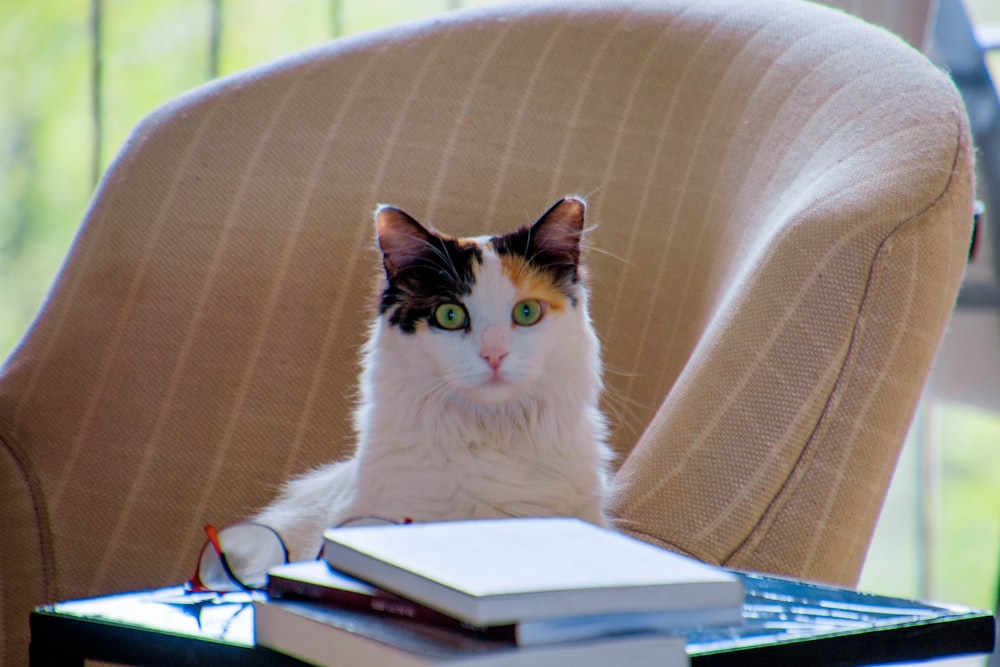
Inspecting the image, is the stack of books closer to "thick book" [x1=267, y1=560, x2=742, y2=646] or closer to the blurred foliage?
"thick book" [x1=267, y1=560, x2=742, y2=646]

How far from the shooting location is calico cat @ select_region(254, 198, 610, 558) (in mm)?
897

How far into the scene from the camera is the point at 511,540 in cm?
59

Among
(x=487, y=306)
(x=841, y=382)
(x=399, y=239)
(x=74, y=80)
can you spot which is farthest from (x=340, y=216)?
(x=74, y=80)

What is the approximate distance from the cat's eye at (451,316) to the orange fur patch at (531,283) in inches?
2.2

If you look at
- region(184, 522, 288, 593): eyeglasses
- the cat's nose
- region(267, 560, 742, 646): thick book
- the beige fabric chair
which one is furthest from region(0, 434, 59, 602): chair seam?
region(267, 560, 742, 646): thick book

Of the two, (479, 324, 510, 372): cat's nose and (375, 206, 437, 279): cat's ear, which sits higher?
(375, 206, 437, 279): cat's ear

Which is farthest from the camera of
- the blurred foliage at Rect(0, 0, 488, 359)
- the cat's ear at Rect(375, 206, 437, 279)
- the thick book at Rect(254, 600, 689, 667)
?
the blurred foliage at Rect(0, 0, 488, 359)

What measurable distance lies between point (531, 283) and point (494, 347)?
98mm

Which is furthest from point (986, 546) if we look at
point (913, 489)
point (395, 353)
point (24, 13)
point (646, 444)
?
point (24, 13)

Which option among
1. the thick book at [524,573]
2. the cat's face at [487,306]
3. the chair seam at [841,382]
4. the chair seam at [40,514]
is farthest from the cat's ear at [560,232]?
the chair seam at [40,514]

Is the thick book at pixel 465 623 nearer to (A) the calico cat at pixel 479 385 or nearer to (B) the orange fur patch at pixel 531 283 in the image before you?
(A) the calico cat at pixel 479 385

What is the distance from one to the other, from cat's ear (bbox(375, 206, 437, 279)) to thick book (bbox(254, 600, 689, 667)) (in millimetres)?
480

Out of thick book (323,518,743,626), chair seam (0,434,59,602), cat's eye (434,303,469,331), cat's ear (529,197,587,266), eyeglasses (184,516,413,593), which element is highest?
cat's ear (529,197,587,266)

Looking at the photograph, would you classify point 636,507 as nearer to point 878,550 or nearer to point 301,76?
point 301,76
